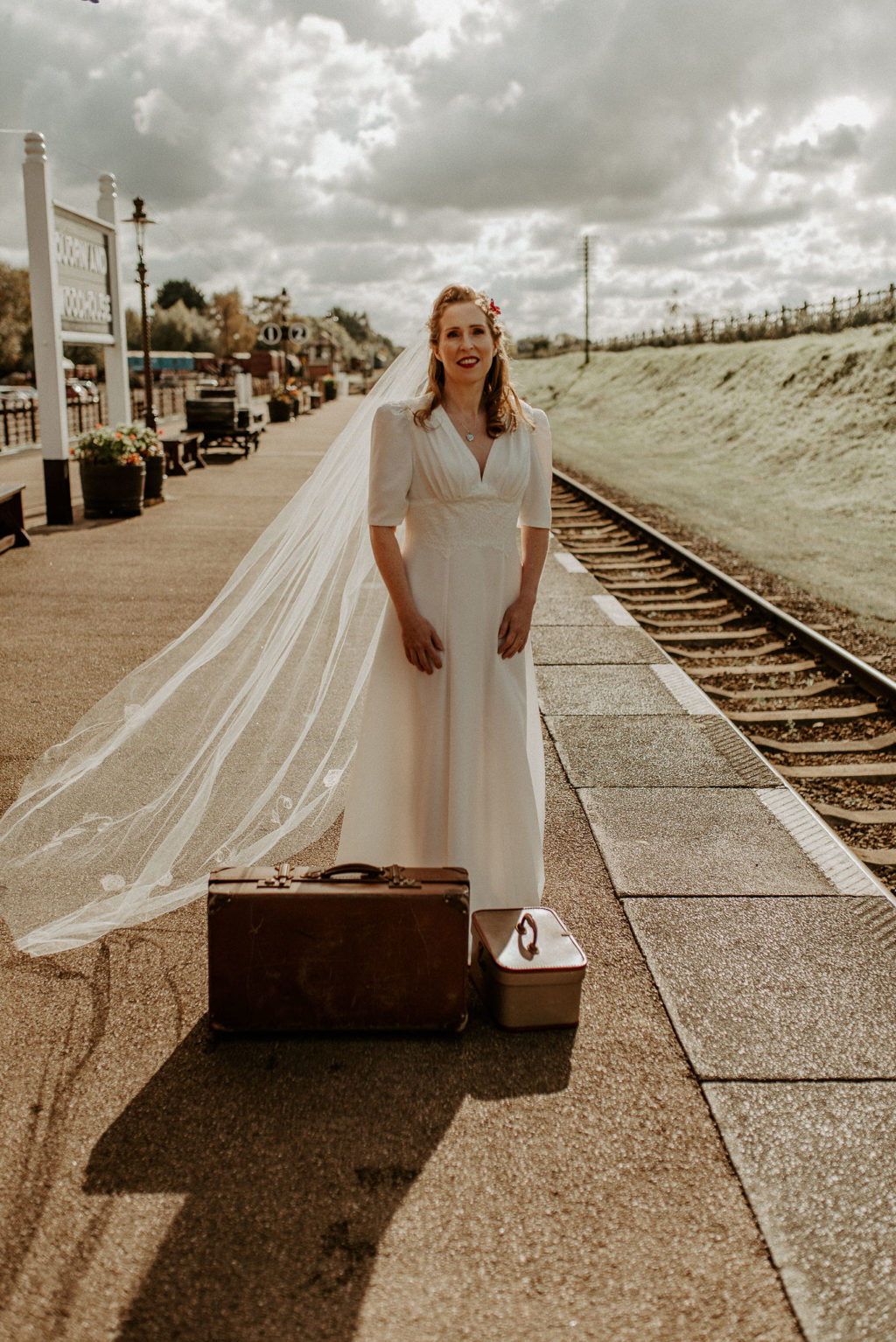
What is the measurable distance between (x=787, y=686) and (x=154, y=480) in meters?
10.1

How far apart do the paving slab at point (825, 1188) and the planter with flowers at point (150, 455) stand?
1249 centimetres

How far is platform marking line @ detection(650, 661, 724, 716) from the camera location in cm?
635

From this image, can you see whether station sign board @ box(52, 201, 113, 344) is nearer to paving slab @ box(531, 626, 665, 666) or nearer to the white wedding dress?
paving slab @ box(531, 626, 665, 666)

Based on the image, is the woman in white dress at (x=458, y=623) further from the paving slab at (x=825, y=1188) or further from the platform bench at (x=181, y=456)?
the platform bench at (x=181, y=456)

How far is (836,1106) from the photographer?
9.34 ft

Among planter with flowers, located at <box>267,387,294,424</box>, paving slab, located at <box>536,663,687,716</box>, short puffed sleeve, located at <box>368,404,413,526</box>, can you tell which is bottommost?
paving slab, located at <box>536,663,687,716</box>

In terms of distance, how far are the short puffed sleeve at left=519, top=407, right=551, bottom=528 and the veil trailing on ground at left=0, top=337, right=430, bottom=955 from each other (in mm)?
717

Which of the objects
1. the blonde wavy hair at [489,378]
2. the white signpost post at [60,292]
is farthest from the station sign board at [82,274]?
the blonde wavy hair at [489,378]

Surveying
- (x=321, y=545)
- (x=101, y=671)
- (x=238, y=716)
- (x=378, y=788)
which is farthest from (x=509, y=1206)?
(x=101, y=671)

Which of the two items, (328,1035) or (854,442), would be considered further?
(854,442)

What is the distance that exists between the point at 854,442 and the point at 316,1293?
24.0 meters

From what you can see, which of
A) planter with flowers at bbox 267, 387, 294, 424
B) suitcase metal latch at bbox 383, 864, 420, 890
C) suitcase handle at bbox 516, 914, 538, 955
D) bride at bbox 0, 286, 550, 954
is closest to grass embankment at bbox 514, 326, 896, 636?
bride at bbox 0, 286, 550, 954

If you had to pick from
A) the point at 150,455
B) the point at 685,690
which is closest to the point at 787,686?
the point at 685,690

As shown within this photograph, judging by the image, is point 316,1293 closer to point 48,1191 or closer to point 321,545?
point 48,1191
